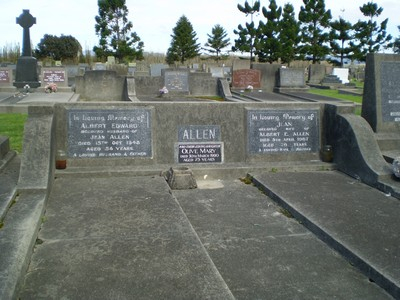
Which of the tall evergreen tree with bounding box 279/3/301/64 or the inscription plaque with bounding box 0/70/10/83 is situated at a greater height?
the tall evergreen tree with bounding box 279/3/301/64

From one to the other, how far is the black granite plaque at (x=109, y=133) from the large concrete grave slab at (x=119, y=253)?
1040 mm

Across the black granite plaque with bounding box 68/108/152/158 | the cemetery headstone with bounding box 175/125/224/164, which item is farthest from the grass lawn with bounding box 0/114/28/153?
the cemetery headstone with bounding box 175/125/224/164

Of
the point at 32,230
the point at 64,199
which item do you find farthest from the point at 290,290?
the point at 64,199

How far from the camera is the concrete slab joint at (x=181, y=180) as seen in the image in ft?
18.0

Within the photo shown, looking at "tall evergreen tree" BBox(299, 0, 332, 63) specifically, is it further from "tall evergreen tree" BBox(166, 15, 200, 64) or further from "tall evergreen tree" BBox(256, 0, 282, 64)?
"tall evergreen tree" BBox(166, 15, 200, 64)

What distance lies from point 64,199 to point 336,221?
9.47ft

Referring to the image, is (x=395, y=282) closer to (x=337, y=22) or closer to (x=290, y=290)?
(x=290, y=290)

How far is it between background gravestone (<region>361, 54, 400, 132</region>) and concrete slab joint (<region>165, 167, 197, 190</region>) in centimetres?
371

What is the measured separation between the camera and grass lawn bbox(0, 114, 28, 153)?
7.61 metres

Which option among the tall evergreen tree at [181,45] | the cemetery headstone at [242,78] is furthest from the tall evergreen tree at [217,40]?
the cemetery headstone at [242,78]

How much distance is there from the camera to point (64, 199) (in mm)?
4637

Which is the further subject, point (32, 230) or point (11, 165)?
point (11, 165)

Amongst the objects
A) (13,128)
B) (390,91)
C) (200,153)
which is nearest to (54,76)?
(13,128)

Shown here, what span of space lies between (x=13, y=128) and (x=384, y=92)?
7.91 metres
